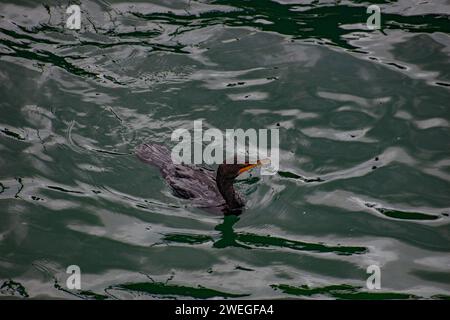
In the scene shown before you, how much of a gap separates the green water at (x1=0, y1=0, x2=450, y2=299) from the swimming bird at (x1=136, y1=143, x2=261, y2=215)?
169 millimetres

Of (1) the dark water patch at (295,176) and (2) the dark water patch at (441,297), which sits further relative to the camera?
(1) the dark water patch at (295,176)

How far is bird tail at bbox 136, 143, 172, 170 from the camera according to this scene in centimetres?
919

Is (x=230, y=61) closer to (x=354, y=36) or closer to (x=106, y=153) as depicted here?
(x=354, y=36)

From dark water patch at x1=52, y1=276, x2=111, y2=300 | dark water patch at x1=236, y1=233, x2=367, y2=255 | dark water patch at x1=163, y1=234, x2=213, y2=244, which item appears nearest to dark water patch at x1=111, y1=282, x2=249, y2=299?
dark water patch at x1=52, y1=276, x2=111, y2=300

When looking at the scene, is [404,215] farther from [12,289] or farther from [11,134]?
[11,134]

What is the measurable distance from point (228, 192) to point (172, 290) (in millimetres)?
1663

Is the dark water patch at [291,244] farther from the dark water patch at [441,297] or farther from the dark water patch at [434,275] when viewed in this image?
the dark water patch at [441,297]

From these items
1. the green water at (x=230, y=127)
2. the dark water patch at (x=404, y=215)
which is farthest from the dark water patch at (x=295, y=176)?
the dark water patch at (x=404, y=215)

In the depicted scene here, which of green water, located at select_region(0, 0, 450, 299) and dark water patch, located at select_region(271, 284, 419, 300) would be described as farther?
green water, located at select_region(0, 0, 450, 299)

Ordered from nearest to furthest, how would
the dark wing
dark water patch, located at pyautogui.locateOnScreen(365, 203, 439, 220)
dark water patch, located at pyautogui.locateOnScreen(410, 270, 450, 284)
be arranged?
1. dark water patch, located at pyautogui.locateOnScreen(410, 270, 450, 284)
2. dark water patch, located at pyautogui.locateOnScreen(365, 203, 439, 220)
3. the dark wing

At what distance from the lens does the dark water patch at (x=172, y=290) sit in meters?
7.34

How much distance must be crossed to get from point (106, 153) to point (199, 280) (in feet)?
9.28

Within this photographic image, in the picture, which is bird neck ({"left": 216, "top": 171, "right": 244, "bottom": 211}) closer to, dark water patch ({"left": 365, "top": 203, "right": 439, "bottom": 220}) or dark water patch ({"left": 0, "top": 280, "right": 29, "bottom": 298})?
dark water patch ({"left": 365, "top": 203, "right": 439, "bottom": 220})
